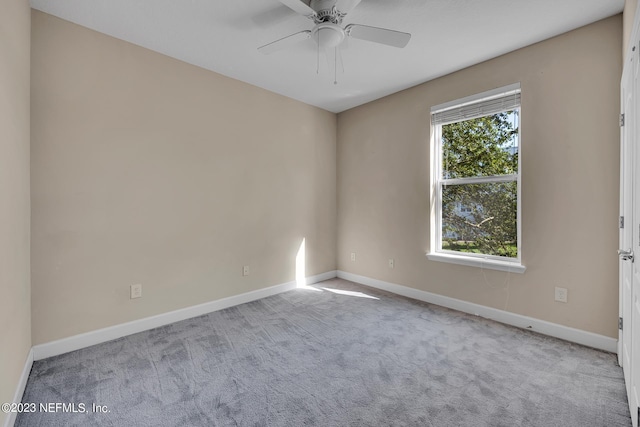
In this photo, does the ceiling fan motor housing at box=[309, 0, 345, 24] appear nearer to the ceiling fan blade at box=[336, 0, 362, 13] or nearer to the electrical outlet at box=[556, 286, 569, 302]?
the ceiling fan blade at box=[336, 0, 362, 13]

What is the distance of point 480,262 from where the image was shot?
9.70ft

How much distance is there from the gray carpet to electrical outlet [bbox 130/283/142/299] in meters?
0.36

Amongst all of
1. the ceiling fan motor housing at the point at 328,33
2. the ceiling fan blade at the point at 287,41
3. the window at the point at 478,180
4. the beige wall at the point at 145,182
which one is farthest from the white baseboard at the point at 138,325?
the ceiling fan motor housing at the point at 328,33

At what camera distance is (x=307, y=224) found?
13.6ft

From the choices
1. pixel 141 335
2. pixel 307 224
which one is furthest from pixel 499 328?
pixel 141 335

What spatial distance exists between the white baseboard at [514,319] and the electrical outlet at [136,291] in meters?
2.80

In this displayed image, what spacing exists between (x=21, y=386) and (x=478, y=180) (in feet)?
13.0

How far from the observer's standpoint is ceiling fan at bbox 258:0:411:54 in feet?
6.02

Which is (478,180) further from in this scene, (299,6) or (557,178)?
(299,6)

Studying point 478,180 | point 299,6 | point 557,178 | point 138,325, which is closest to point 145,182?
point 138,325

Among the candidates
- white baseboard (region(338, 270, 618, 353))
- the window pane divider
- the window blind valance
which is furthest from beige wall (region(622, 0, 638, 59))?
white baseboard (region(338, 270, 618, 353))

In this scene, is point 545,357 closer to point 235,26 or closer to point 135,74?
point 235,26

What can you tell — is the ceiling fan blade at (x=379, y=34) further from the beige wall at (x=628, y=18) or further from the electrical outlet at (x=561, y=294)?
the electrical outlet at (x=561, y=294)

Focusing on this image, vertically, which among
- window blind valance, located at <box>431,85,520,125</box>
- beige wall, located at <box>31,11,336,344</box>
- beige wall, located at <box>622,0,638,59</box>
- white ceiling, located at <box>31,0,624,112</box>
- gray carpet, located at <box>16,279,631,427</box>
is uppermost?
white ceiling, located at <box>31,0,624,112</box>
